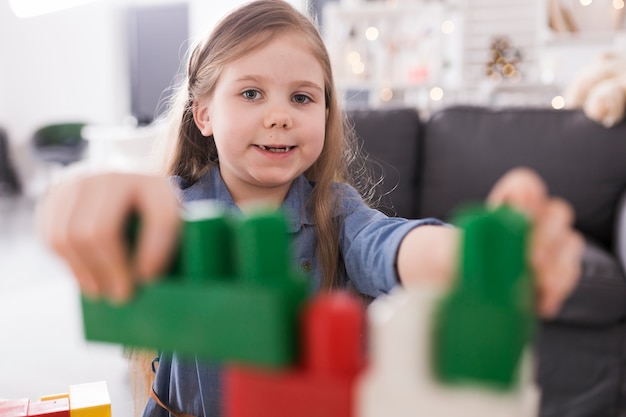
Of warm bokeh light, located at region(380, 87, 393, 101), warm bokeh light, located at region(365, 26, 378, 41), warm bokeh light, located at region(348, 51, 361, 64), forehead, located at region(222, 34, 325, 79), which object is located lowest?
forehead, located at region(222, 34, 325, 79)

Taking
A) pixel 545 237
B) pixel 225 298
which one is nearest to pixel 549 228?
pixel 545 237

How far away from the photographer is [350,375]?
0.64ft

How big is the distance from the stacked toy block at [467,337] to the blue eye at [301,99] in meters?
0.42

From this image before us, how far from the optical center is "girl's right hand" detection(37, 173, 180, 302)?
22 cm

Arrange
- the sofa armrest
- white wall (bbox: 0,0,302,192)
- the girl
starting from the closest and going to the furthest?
the girl < the sofa armrest < white wall (bbox: 0,0,302,192)

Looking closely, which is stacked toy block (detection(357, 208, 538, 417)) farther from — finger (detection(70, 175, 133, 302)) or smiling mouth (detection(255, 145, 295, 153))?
smiling mouth (detection(255, 145, 295, 153))

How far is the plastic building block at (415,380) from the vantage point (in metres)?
0.20

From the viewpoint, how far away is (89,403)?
525 millimetres

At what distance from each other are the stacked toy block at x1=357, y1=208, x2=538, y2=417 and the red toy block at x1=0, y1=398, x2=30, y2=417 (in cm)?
42

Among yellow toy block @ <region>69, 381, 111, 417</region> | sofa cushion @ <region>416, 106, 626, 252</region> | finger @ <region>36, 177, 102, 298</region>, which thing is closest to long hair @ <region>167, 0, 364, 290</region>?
yellow toy block @ <region>69, 381, 111, 417</region>

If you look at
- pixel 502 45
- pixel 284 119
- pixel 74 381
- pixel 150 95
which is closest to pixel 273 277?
pixel 284 119

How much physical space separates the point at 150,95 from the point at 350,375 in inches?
180

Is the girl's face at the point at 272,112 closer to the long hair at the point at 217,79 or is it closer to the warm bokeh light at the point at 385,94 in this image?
the long hair at the point at 217,79

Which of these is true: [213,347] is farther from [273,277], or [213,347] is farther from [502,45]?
[502,45]
